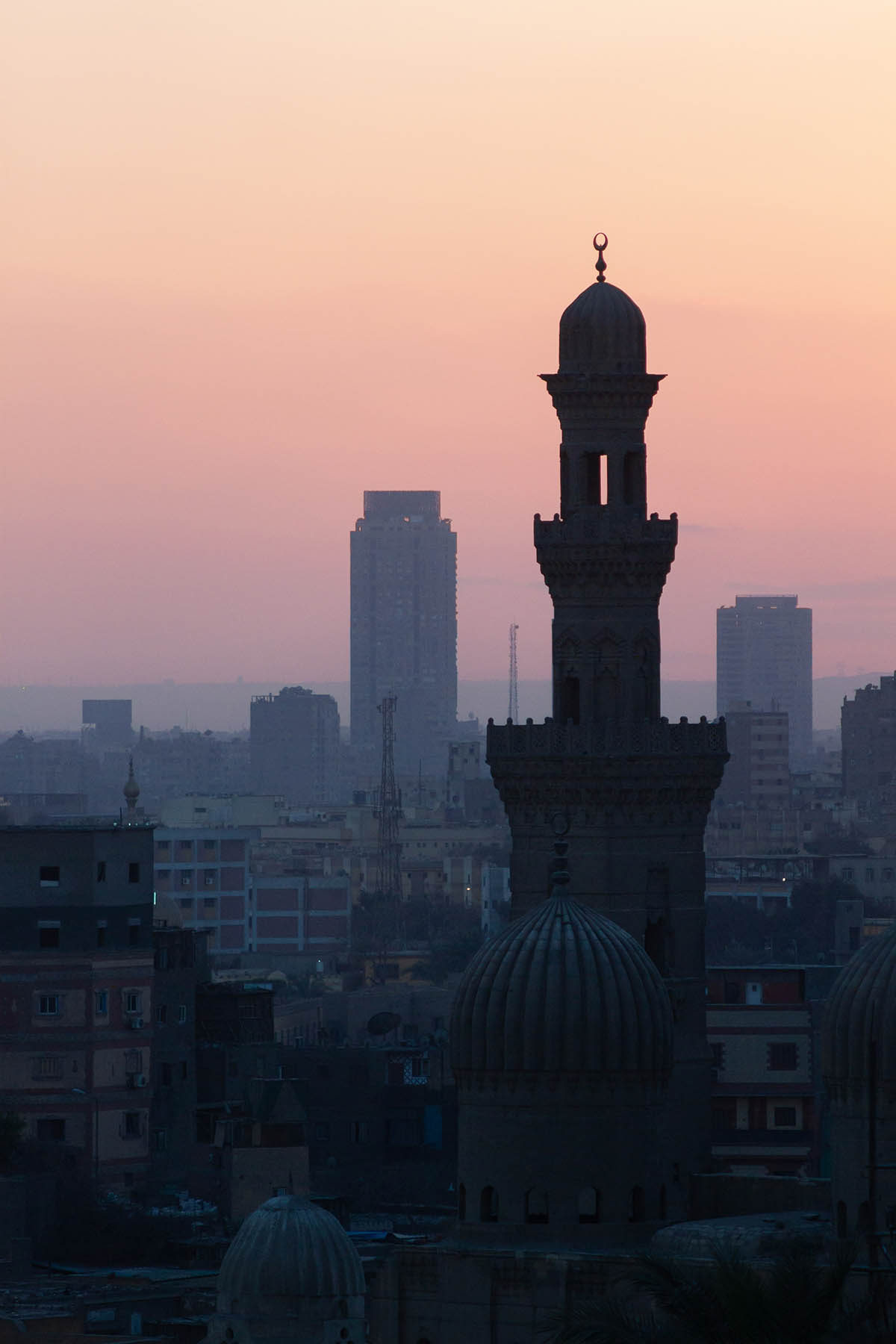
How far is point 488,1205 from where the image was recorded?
Result: 4784cm

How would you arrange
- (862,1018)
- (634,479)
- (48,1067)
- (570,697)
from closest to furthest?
(862,1018)
(570,697)
(634,479)
(48,1067)

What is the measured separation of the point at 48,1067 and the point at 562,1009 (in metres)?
39.8

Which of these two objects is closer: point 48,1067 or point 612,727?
point 612,727

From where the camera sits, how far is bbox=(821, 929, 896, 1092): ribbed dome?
146ft

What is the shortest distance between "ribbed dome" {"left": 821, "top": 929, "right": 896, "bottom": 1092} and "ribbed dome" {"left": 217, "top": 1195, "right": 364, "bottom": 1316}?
4862 millimetres

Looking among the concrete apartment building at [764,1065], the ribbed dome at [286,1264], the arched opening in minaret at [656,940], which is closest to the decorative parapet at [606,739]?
the arched opening in minaret at [656,940]

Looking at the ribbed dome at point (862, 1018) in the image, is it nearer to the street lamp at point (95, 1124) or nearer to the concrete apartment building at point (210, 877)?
the street lamp at point (95, 1124)

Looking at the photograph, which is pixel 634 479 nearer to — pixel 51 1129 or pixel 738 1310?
pixel 738 1310

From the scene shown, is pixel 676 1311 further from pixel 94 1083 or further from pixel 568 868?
pixel 94 1083

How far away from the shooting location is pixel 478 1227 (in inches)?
1881

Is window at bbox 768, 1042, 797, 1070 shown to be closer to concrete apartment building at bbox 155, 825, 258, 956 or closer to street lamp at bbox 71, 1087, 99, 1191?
street lamp at bbox 71, 1087, 99, 1191

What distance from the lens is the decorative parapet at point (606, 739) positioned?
5419 centimetres

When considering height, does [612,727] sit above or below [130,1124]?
above

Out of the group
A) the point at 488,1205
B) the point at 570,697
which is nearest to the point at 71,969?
the point at 570,697
